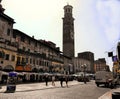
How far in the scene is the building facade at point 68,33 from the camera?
103 m

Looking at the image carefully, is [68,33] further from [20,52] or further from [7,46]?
[7,46]

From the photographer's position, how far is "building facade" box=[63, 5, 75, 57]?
4045 inches

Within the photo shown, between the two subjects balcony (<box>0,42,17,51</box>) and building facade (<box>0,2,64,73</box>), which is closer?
balcony (<box>0,42,17,51</box>)

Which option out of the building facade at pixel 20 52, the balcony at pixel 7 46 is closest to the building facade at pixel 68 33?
the building facade at pixel 20 52

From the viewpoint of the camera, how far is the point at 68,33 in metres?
106

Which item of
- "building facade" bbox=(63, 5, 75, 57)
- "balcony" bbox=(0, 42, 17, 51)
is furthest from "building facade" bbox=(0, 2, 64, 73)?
"building facade" bbox=(63, 5, 75, 57)

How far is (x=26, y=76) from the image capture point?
43094 mm

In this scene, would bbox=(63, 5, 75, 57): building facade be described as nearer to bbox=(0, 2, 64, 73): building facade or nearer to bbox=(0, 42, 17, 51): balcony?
bbox=(0, 2, 64, 73): building facade

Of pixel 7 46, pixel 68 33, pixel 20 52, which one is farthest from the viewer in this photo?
pixel 68 33

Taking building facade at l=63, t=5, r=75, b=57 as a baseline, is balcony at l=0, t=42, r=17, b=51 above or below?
below

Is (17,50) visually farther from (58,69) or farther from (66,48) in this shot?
(66,48)

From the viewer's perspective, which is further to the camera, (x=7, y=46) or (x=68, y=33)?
(x=68, y=33)

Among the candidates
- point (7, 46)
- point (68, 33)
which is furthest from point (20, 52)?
point (68, 33)

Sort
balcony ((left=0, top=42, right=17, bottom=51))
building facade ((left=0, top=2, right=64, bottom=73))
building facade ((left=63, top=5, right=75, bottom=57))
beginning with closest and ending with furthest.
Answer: balcony ((left=0, top=42, right=17, bottom=51))
building facade ((left=0, top=2, right=64, bottom=73))
building facade ((left=63, top=5, right=75, bottom=57))
